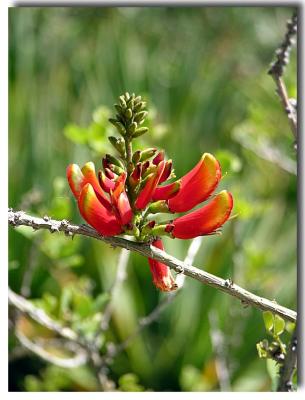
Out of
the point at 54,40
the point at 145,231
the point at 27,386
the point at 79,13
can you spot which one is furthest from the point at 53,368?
the point at 79,13

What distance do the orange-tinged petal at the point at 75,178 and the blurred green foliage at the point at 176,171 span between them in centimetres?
49

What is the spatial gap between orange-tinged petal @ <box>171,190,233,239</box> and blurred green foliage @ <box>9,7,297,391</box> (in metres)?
0.46

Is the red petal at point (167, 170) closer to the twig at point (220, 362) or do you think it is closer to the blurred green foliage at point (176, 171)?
the blurred green foliage at point (176, 171)

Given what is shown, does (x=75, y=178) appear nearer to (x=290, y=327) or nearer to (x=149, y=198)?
(x=149, y=198)

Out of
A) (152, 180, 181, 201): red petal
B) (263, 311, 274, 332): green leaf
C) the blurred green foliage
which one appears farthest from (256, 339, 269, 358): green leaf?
the blurred green foliage

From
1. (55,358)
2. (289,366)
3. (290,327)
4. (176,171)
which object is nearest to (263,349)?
(289,366)

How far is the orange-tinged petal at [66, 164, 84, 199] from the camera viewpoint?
0.83 m

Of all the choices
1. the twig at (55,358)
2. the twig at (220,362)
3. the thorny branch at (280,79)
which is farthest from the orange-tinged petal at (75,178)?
the twig at (220,362)

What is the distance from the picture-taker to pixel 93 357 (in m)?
1.35

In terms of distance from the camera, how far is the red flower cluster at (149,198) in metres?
0.81

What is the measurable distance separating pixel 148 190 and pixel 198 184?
59mm

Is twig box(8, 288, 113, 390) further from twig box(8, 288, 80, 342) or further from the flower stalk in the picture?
the flower stalk

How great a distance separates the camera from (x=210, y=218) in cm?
81
